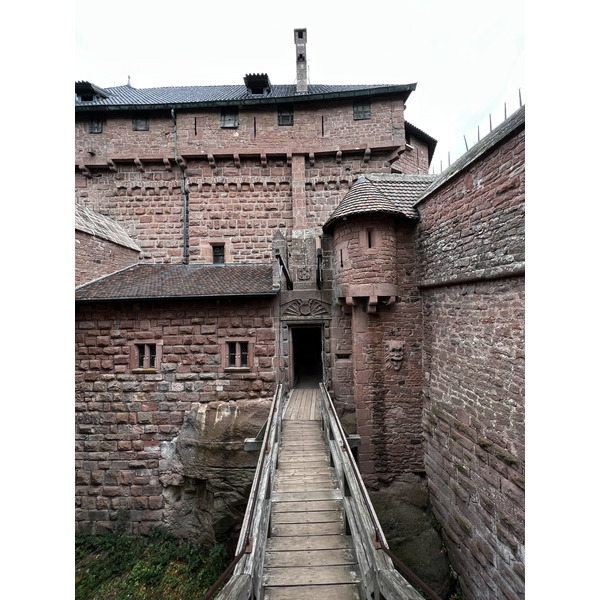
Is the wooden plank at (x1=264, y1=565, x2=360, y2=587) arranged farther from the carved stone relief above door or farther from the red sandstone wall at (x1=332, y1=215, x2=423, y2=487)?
the carved stone relief above door

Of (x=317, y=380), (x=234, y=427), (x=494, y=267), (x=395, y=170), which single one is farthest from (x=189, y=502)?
(x=395, y=170)

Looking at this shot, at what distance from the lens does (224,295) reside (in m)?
7.39

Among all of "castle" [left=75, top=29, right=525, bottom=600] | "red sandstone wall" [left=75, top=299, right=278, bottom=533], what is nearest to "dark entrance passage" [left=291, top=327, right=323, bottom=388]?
"castle" [left=75, top=29, right=525, bottom=600]

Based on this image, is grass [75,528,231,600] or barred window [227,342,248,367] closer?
grass [75,528,231,600]

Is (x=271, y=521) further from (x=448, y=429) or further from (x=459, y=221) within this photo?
(x=459, y=221)

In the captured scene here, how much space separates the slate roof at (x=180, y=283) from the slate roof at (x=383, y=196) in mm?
2566

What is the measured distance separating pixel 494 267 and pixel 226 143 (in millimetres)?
10257

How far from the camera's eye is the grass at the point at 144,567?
6723 millimetres

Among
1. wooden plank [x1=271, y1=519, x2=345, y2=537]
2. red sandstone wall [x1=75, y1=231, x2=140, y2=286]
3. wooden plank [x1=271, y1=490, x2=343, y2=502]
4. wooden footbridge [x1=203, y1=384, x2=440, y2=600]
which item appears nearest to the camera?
wooden footbridge [x1=203, y1=384, x2=440, y2=600]

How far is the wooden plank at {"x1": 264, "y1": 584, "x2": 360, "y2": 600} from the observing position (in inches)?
120

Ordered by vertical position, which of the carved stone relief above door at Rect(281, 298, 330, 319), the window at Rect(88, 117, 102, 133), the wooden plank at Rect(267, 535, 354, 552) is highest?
the window at Rect(88, 117, 102, 133)

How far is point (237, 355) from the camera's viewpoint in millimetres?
7742

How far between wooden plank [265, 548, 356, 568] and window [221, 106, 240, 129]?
41.5 ft

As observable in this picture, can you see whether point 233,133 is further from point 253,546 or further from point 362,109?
point 253,546
